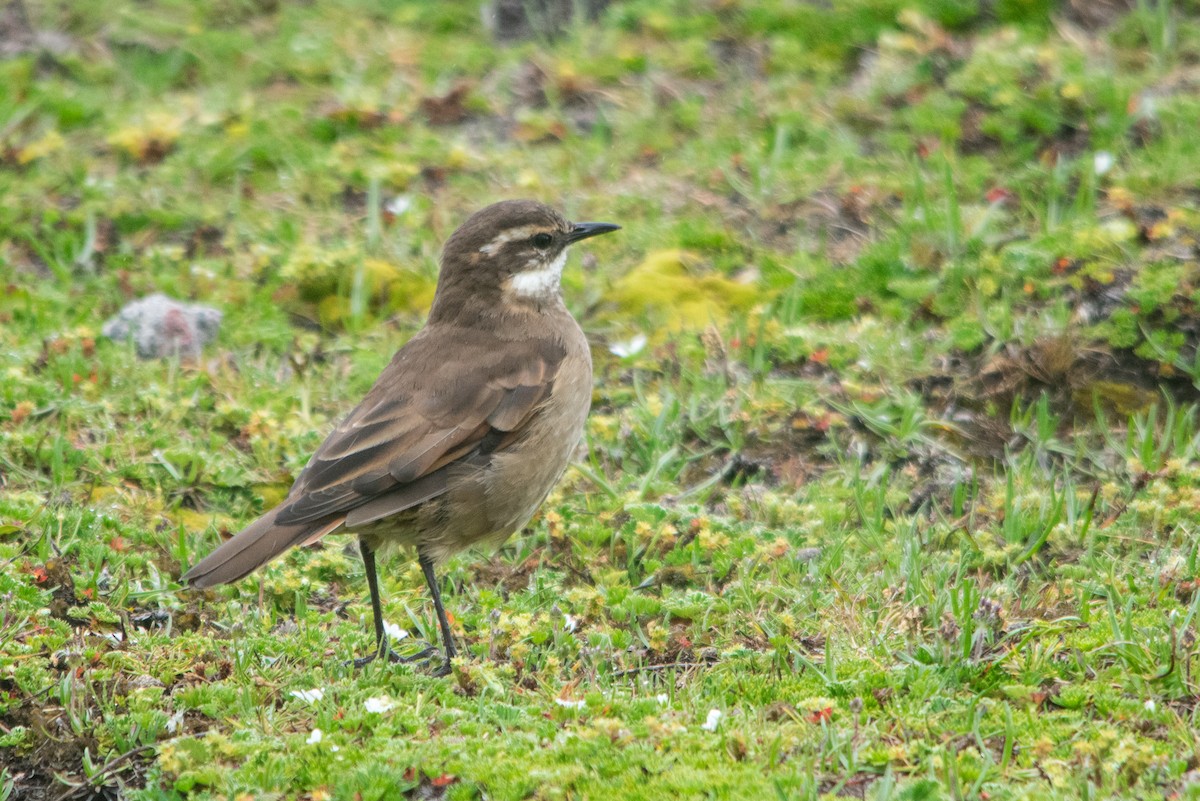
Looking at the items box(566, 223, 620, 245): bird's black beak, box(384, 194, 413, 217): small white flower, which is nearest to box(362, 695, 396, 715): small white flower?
box(566, 223, 620, 245): bird's black beak

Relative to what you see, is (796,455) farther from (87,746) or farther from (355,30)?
(355,30)

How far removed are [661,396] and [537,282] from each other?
117 centimetres

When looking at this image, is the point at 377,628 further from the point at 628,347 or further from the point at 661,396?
the point at 628,347

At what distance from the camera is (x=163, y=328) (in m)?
8.88

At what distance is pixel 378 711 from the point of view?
5645 mm

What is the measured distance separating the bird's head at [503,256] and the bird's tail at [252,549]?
1.73 m

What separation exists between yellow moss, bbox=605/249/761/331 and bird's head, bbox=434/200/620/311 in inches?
65.5

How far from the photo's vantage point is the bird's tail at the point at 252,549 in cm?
596

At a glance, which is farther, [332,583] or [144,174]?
[144,174]

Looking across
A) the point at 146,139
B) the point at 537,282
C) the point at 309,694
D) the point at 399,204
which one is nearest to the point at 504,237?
the point at 537,282

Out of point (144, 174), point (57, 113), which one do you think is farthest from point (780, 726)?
point (57, 113)

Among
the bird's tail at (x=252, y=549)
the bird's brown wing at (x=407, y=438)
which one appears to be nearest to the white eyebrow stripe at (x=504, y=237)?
the bird's brown wing at (x=407, y=438)

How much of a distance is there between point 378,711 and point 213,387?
3.40 m

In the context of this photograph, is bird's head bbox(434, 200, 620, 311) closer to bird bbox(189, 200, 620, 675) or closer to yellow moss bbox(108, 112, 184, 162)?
bird bbox(189, 200, 620, 675)
